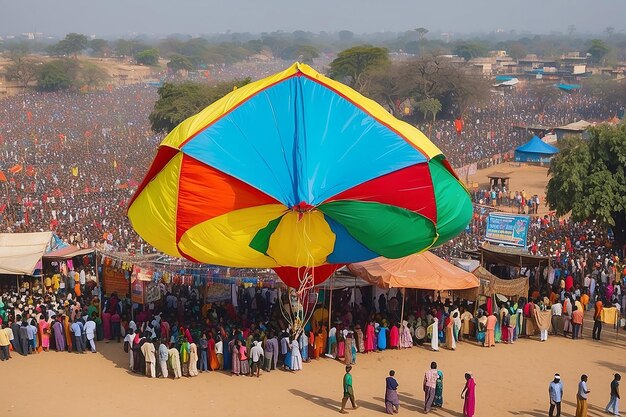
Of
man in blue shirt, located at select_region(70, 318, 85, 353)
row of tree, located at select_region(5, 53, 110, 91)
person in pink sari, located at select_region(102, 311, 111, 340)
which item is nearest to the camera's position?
man in blue shirt, located at select_region(70, 318, 85, 353)

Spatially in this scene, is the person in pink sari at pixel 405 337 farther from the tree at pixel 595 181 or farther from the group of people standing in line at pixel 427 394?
the tree at pixel 595 181

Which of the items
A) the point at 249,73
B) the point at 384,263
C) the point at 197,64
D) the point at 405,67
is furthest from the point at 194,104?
the point at 197,64

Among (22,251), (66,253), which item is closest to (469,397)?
(66,253)

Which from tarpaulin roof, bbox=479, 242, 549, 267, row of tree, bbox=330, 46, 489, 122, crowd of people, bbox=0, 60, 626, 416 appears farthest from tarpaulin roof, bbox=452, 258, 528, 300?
row of tree, bbox=330, 46, 489, 122

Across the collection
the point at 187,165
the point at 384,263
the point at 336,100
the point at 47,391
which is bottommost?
the point at 47,391

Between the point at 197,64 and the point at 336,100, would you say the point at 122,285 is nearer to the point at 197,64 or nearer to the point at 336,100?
the point at 336,100

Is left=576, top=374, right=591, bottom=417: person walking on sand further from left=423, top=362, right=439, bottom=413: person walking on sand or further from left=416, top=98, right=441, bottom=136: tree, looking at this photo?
left=416, top=98, right=441, bottom=136: tree
